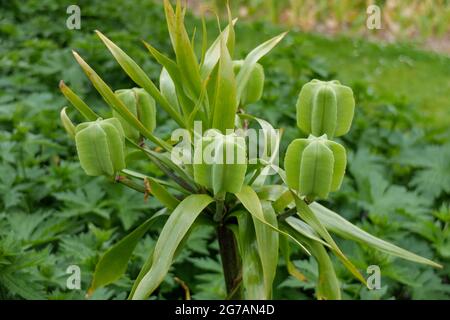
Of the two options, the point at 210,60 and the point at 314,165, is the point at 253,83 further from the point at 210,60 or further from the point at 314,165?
the point at 314,165

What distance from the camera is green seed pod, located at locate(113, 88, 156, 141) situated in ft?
3.08

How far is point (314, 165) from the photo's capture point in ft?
2.54

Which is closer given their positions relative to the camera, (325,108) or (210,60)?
(325,108)

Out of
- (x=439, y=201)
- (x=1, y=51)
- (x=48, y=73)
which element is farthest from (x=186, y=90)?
(x=1, y=51)

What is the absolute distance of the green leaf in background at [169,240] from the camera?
0.81 metres

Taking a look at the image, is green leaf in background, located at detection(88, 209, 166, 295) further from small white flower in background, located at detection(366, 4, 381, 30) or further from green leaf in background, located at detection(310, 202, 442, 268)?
small white flower in background, located at detection(366, 4, 381, 30)

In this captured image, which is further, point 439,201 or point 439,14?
point 439,14

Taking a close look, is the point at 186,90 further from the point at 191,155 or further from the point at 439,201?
the point at 439,201

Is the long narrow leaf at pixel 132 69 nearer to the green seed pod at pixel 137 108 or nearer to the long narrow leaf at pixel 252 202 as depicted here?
the green seed pod at pixel 137 108

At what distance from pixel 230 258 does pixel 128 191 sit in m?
0.62

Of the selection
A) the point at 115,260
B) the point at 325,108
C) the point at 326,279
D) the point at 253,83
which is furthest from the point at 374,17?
the point at 115,260

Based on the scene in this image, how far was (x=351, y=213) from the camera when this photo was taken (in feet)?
5.53
